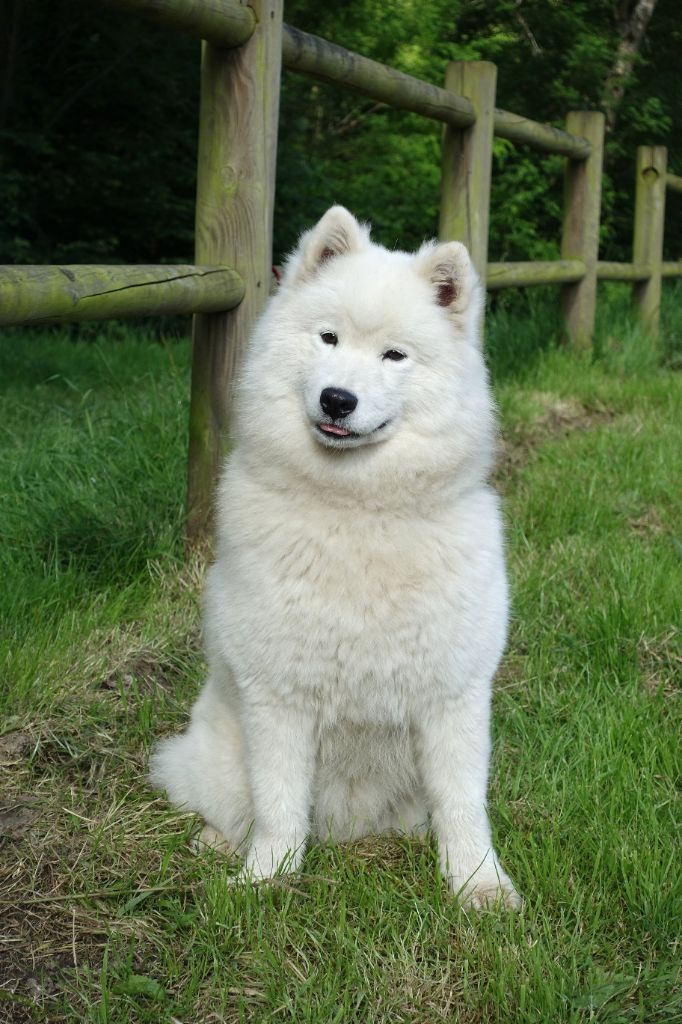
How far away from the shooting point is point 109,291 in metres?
2.85

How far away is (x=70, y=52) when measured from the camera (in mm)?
10773

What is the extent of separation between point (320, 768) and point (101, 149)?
9744 mm

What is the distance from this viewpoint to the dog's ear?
92.4 inches

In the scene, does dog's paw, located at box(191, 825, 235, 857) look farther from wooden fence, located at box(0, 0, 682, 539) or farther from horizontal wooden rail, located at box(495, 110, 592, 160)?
horizontal wooden rail, located at box(495, 110, 592, 160)

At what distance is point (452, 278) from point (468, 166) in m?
3.10

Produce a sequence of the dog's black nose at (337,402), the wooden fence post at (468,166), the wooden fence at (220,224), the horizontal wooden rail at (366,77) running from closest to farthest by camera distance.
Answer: the dog's black nose at (337,402) → the wooden fence at (220,224) → the horizontal wooden rail at (366,77) → the wooden fence post at (468,166)

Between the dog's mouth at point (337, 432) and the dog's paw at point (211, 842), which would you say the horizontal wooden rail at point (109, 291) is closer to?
the dog's mouth at point (337, 432)

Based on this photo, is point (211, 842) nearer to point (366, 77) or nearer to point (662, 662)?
point (662, 662)

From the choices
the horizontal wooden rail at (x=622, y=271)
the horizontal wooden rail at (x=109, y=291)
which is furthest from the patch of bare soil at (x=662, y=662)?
the horizontal wooden rail at (x=622, y=271)

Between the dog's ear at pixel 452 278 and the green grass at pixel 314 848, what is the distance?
1.11 metres

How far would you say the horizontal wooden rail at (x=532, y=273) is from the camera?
554 centimetres

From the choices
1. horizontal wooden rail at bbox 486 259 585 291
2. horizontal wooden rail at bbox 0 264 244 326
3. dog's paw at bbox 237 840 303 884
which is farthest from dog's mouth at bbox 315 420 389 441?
horizontal wooden rail at bbox 486 259 585 291

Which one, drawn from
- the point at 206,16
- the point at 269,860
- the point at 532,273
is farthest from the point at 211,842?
the point at 532,273

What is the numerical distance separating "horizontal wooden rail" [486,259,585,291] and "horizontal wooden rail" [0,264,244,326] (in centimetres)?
243
